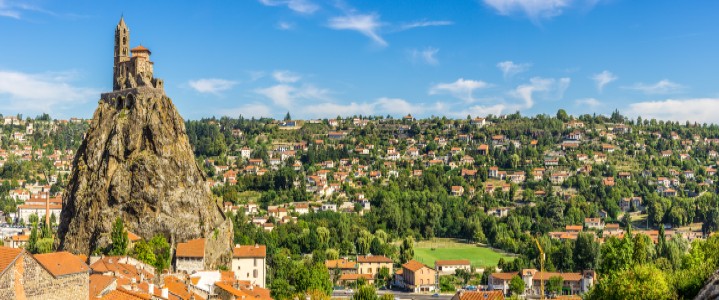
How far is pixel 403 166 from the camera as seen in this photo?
166250mm

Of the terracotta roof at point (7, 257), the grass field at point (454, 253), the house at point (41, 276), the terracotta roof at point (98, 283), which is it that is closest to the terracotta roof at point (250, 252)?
the grass field at point (454, 253)

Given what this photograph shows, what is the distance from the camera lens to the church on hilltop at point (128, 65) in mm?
80000

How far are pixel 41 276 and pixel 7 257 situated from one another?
178 centimetres

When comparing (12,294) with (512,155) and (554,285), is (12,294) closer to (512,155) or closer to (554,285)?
(554,285)

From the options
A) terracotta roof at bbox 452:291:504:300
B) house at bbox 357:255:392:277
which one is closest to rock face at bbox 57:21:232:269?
house at bbox 357:255:392:277

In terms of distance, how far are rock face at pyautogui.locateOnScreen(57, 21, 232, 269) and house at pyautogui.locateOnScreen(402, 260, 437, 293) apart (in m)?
22.9

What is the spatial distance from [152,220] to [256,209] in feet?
166

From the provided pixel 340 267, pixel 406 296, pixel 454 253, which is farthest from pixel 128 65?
pixel 454 253

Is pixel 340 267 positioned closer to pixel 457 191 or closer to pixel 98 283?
pixel 98 283

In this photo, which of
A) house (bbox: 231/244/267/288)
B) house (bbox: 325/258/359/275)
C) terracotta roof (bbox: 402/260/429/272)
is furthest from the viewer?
house (bbox: 325/258/359/275)

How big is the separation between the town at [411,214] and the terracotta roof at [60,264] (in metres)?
0.07

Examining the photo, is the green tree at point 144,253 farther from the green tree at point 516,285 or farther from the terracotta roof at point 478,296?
the green tree at point 516,285

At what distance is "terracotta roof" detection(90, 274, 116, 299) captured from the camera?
3088cm

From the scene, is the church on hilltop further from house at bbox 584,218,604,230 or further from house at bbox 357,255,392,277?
house at bbox 584,218,604,230
